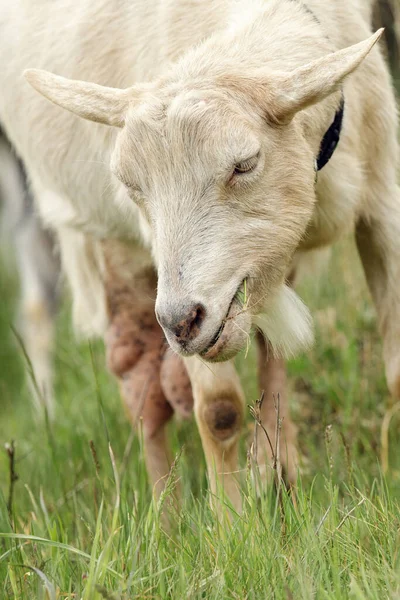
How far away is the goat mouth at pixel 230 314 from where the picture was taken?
2.79 metres

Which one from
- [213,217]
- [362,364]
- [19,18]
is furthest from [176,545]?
[19,18]

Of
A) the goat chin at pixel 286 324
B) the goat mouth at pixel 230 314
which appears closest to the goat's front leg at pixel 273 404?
the goat chin at pixel 286 324

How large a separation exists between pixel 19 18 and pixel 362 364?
2126 mm

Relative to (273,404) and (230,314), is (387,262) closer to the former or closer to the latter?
(273,404)

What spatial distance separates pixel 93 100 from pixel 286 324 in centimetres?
89

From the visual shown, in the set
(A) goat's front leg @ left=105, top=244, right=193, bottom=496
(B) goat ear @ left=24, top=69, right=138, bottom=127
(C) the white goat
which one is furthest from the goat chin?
(A) goat's front leg @ left=105, top=244, right=193, bottom=496

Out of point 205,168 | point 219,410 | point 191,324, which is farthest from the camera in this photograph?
point 219,410

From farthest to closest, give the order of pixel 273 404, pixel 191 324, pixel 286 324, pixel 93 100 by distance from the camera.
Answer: pixel 273 404, pixel 286 324, pixel 93 100, pixel 191 324

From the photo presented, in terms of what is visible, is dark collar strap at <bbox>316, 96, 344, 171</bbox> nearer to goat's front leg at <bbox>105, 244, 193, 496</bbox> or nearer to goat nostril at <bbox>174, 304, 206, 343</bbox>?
goat nostril at <bbox>174, 304, 206, 343</bbox>

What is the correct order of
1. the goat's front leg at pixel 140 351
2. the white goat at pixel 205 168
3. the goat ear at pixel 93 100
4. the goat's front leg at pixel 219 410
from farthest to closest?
the goat's front leg at pixel 140 351, the goat's front leg at pixel 219 410, the goat ear at pixel 93 100, the white goat at pixel 205 168

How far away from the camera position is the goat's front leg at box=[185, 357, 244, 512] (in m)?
3.80

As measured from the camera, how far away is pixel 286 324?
3.21m

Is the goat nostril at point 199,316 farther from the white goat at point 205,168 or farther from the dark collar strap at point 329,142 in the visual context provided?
the dark collar strap at point 329,142

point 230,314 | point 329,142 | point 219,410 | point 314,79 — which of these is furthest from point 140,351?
point 314,79
